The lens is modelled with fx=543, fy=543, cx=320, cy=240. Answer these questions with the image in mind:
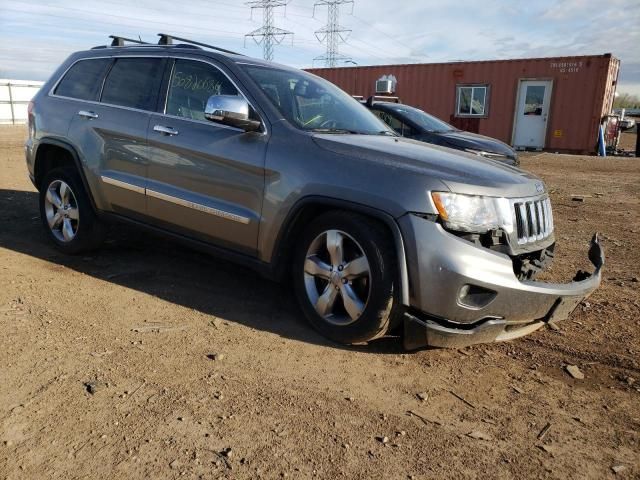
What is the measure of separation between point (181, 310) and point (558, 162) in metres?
14.0

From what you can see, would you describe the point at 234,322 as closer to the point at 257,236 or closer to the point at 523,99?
the point at 257,236

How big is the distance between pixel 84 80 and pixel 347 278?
10.8 ft

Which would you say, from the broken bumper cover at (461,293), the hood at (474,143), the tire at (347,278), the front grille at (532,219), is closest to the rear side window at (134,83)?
the tire at (347,278)

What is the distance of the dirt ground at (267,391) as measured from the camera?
231cm

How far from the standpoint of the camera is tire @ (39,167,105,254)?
15.7 ft

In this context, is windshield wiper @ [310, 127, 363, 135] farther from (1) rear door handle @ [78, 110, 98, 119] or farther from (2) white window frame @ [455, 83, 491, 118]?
(2) white window frame @ [455, 83, 491, 118]

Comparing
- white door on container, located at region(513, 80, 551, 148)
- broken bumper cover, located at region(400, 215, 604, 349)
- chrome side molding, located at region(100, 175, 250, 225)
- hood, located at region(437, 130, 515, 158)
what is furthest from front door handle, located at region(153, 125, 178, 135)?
white door on container, located at region(513, 80, 551, 148)

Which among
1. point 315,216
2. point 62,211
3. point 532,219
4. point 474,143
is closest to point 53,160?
point 62,211

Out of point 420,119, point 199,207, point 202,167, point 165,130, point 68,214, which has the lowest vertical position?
point 68,214

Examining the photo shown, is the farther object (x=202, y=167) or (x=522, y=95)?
(x=522, y=95)

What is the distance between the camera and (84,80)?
4902mm

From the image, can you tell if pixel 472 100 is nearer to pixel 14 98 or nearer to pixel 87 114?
pixel 87 114

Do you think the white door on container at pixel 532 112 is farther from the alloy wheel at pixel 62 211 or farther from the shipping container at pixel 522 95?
the alloy wheel at pixel 62 211

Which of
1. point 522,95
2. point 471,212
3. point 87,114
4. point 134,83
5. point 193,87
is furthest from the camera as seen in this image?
point 522,95
